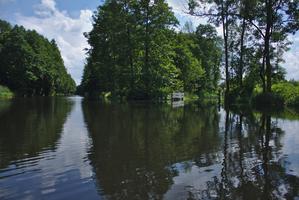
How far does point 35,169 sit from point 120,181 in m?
2.28

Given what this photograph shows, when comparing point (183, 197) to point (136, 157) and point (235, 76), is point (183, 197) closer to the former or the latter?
point (136, 157)

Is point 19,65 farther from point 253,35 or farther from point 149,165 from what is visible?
point 149,165

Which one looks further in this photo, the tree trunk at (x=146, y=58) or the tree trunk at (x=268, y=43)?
the tree trunk at (x=146, y=58)

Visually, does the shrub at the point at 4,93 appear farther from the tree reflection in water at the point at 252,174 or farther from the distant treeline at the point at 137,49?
the tree reflection in water at the point at 252,174

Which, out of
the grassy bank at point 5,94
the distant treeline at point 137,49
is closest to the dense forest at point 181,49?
the distant treeline at point 137,49

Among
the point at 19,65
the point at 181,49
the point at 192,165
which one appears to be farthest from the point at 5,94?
the point at 192,165

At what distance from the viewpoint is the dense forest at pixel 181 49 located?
32781 mm

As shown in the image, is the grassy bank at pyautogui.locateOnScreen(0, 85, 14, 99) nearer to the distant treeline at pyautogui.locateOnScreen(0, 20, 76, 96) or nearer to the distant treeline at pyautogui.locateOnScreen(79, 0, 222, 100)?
the distant treeline at pyautogui.locateOnScreen(0, 20, 76, 96)

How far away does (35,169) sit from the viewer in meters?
8.71

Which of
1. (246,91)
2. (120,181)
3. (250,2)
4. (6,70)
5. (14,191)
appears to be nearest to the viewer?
(14,191)

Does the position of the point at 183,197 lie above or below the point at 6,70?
below

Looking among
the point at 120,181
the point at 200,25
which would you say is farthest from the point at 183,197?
the point at 200,25

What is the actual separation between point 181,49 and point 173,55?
17.0 metres

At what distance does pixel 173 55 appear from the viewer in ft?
178
